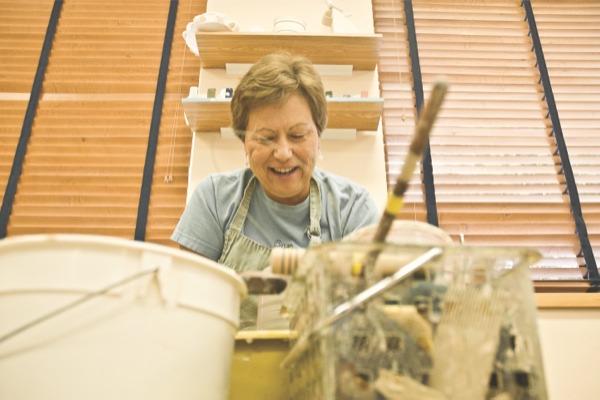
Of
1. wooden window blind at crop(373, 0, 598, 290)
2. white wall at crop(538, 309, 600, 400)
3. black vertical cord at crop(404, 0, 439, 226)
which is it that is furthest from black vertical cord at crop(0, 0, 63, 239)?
white wall at crop(538, 309, 600, 400)

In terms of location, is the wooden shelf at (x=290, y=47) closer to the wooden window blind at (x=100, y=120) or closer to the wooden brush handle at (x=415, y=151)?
the wooden window blind at (x=100, y=120)

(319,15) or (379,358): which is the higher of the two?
(319,15)

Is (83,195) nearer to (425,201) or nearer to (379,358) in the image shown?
(425,201)

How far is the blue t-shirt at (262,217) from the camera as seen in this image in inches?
53.6

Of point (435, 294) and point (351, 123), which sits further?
point (351, 123)

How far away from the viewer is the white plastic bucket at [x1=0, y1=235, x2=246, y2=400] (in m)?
0.51

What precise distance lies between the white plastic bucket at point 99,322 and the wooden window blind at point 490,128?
1809 millimetres

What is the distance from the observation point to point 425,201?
2.29m

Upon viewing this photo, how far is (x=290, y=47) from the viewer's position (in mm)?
2303

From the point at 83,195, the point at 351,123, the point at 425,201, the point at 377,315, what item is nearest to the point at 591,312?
the point at 425,201

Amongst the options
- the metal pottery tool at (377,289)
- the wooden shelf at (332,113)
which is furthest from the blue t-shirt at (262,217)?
the metal pottery tool at (377,289)

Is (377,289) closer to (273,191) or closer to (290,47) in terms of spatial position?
(273,191)

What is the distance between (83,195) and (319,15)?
154cm

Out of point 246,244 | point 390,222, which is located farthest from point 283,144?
point 390,222
